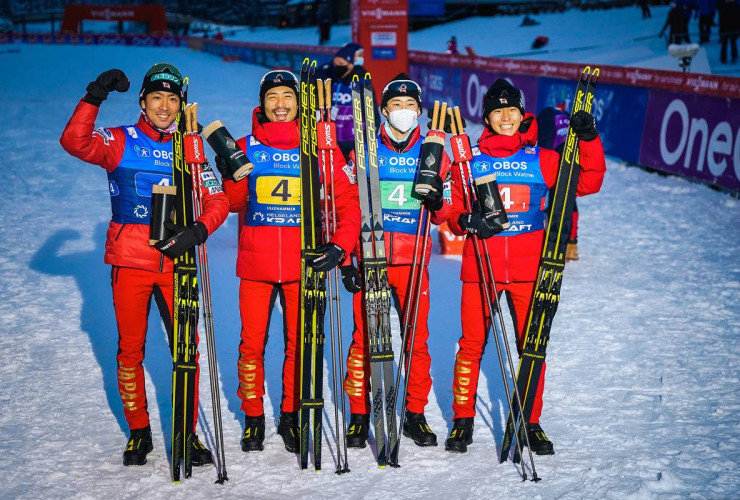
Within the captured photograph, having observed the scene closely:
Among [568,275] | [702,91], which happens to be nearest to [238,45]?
[702,91]

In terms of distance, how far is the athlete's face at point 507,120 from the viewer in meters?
4.47

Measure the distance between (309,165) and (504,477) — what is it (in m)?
1.95

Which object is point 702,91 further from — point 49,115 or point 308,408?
point 49,115

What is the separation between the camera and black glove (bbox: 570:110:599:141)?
4.19 meters

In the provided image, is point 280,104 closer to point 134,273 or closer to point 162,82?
point 162,82

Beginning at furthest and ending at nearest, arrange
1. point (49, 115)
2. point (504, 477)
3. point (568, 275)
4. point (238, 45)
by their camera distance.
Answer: point (238, 45), point (49, 115), point (568, 275), point (504, 477)

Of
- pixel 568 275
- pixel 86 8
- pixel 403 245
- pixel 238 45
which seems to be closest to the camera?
pixel 403 245

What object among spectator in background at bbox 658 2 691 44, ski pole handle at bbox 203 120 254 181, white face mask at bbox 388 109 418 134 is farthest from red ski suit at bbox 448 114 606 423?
spectator in background at bbox 658 2 691 44

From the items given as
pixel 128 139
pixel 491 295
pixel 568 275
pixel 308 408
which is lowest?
pixel 568 275

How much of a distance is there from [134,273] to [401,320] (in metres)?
1.51

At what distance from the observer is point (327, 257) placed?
417cm

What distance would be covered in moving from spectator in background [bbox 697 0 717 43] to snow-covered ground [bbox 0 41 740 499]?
14410mm

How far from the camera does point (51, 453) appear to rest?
4.43 meters

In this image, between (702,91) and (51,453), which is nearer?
(51,453)
